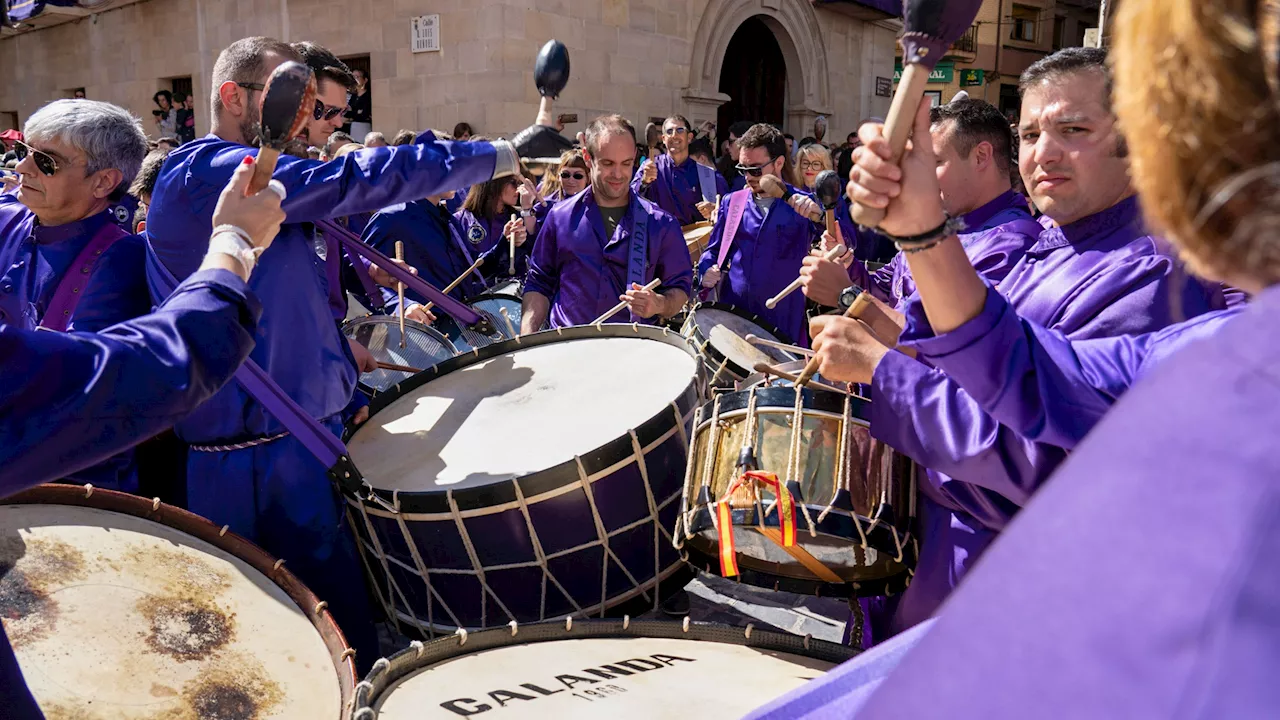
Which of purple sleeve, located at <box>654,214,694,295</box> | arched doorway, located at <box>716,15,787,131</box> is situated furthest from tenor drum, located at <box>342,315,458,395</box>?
arched doorway, located at <box>716,15,787,131</box>

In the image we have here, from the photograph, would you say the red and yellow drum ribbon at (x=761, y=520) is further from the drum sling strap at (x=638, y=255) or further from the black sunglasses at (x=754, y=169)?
the black sunglasses at (x=754, y=169)

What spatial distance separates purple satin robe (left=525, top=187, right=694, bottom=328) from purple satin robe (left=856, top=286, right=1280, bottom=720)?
4.42m

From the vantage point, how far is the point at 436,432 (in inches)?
115

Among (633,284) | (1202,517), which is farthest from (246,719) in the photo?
(633,284)

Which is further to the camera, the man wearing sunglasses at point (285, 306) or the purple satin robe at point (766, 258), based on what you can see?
the purple satin robe at point (766, 258)

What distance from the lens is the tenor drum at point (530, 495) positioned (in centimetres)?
253

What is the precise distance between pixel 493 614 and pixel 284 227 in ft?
4.12

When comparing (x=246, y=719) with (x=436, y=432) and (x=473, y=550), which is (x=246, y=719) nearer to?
(x=473, y=550)

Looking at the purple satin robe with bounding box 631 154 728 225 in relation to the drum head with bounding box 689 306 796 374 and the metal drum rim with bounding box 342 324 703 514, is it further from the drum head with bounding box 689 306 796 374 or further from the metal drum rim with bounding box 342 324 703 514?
Answer: the metal drum rim with bounding box 342 324 703 514

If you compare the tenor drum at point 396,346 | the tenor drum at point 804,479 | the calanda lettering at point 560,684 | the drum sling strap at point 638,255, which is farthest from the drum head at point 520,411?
the drum sling strap at point 638,255

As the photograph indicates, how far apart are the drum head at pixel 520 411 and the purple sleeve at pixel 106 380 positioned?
1236 mm

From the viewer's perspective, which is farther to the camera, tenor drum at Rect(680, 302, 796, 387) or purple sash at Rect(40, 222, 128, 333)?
tenor drum at Rect(680, 302, 796, 387)

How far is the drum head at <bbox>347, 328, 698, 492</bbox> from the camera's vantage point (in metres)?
2.66

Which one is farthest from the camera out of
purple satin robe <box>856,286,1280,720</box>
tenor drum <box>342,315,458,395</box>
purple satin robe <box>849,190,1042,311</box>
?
tenor drum <box>342,315,458,395</box>
